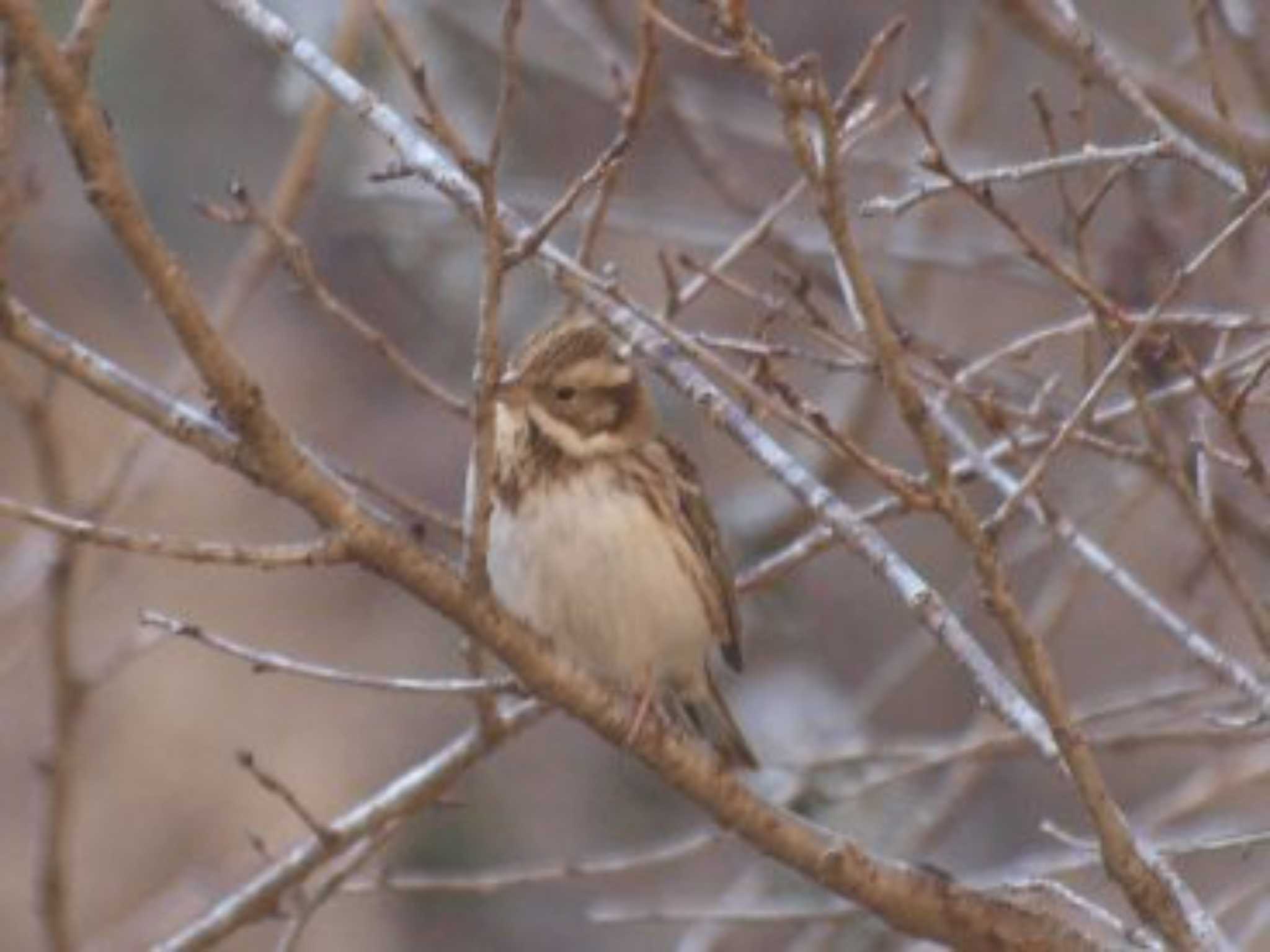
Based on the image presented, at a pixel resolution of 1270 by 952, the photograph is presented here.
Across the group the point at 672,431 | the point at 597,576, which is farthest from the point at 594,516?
the point at 672,431

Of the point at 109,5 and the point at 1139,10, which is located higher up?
the point at 1139,10

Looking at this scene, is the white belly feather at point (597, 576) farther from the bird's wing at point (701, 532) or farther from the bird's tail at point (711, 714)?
the bird's tail at point (711, 714)

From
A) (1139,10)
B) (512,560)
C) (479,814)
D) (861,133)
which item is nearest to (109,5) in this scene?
(861,133)

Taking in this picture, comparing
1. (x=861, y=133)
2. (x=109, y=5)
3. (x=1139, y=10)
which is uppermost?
(x=1139, y=10)

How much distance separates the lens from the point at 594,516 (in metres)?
5.09

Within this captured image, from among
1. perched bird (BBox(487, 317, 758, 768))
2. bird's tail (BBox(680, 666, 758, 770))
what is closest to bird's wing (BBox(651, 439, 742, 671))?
perched bird (BBox(487, 317, 758, 768))

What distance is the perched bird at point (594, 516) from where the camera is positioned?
505cm

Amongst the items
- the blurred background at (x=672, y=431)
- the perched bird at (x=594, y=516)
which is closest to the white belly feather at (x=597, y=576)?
the perched bird at (x=594, y=516)

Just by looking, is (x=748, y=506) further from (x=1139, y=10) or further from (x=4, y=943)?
(x=4, y=943)

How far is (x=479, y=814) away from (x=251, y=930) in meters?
0.93

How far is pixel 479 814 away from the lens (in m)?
11.9

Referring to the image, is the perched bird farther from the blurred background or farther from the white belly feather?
the blurred background

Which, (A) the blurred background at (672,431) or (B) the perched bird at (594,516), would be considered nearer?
(B) the perched bird at (594,516)

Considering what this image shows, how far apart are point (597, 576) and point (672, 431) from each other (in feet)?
5.47
